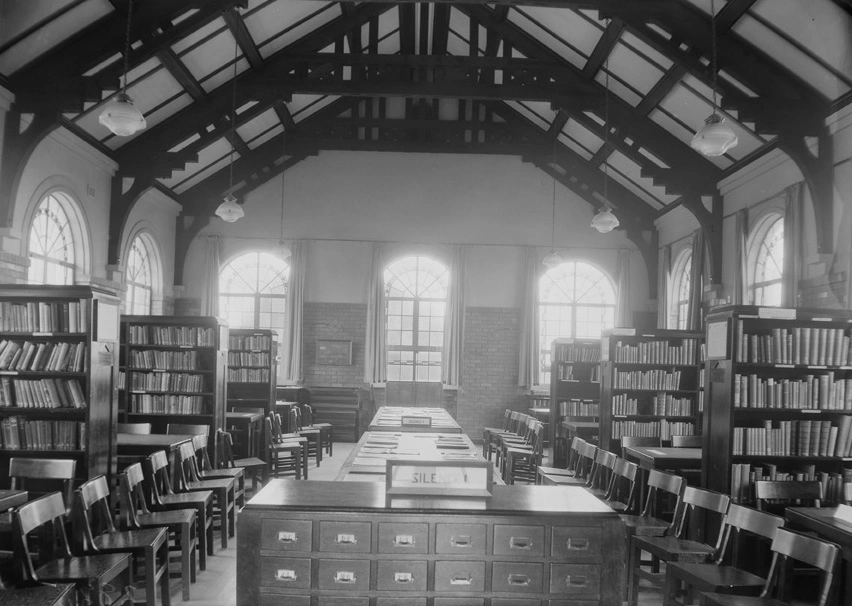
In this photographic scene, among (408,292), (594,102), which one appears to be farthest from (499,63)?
(408,292)

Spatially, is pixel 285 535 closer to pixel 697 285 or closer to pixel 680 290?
pixel 697 285

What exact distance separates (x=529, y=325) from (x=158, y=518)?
956 centimetres

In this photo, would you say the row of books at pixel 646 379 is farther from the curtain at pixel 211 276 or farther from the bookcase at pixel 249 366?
the curtain at pixel 211 276

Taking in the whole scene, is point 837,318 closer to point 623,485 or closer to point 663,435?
point 623,485

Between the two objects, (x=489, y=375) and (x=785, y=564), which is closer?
(x=785, y=564)

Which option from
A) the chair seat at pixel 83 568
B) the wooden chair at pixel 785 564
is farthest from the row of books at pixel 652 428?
the chair seat at pixel 83 568

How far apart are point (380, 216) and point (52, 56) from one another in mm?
7106

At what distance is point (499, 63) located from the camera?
9.78 meters

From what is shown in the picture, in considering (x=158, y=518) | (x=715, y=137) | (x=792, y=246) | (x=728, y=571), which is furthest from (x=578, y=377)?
(x=158, y=518)

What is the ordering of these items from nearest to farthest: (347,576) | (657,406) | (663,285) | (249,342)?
(347,576) < (657,406) < (249,342) < (663,285)

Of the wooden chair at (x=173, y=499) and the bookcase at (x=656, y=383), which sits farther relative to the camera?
the bookcase at (x=656, y=383)

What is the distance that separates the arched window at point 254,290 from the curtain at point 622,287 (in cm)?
658

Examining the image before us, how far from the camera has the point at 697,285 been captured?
36.0 ft

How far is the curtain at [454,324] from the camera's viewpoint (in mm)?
13555
